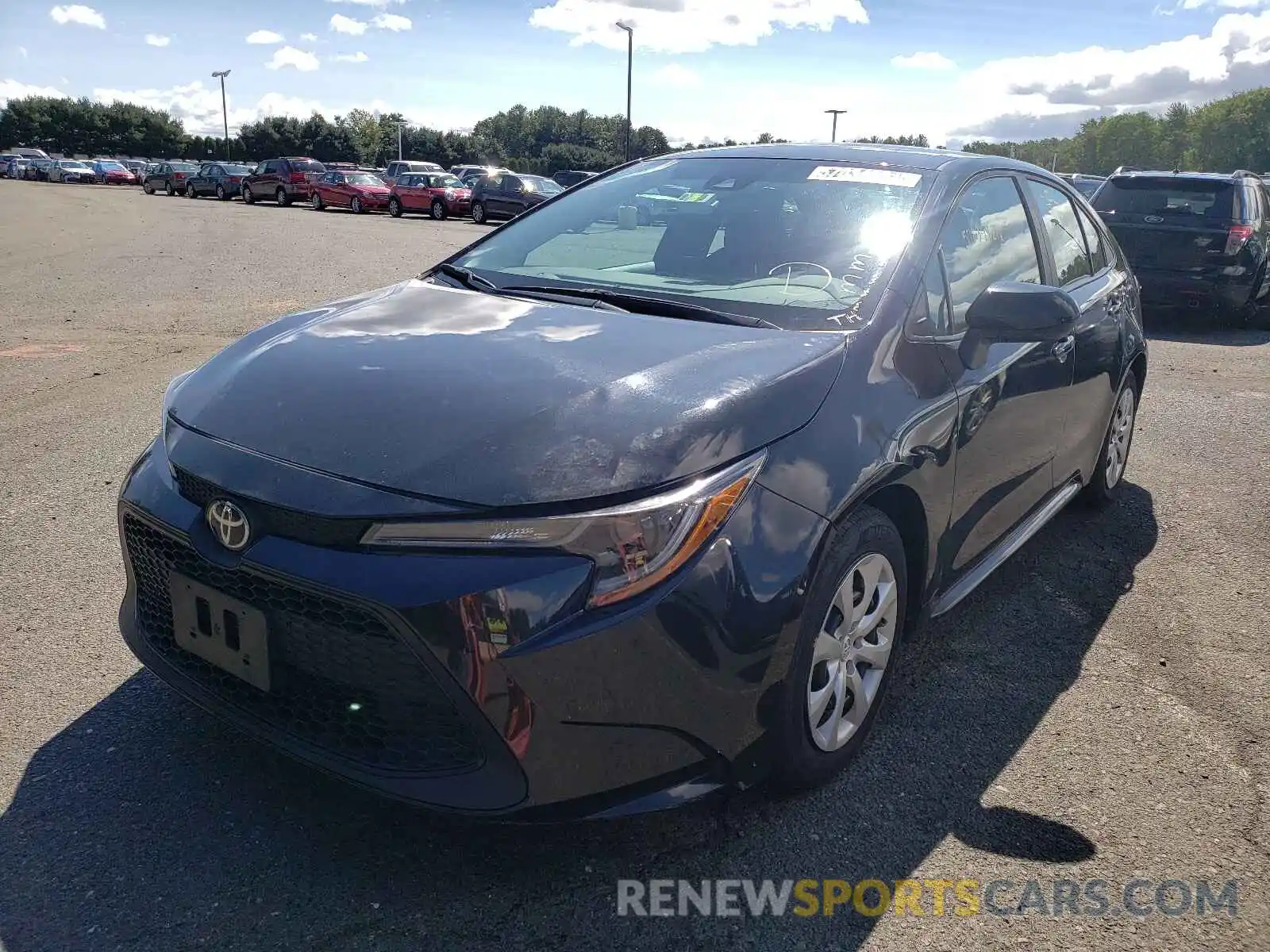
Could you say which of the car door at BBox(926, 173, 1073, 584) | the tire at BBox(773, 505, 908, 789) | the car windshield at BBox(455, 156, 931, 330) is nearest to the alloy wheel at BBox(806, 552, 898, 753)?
the tire at BBox(773, 505, 908, 789)

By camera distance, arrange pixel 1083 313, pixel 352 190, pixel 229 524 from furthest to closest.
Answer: pixel 352 190 → pixel 1083 313 → pixel 229 524

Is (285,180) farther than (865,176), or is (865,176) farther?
(285,180)

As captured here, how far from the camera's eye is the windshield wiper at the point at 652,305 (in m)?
2.90

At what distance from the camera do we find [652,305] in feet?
9.94

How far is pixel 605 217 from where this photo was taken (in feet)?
12.5

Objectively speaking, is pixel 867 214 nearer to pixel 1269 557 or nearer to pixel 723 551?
pixel 723 551

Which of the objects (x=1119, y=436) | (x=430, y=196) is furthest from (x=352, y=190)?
(x=1119, y=436)

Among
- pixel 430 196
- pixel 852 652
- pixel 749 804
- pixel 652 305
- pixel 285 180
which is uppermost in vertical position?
pixel 285 180

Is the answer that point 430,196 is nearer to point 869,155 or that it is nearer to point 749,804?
point 869,155

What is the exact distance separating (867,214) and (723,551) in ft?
5.13

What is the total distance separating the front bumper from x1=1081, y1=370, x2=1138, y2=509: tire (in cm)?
309

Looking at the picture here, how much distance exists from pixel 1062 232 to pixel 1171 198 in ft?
27.5

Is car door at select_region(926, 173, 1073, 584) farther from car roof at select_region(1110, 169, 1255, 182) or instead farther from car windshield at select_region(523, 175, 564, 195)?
car windshield at select_region(523, 175, 564, 195)

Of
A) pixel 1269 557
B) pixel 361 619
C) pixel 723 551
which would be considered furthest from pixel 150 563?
pixel 1269 557
